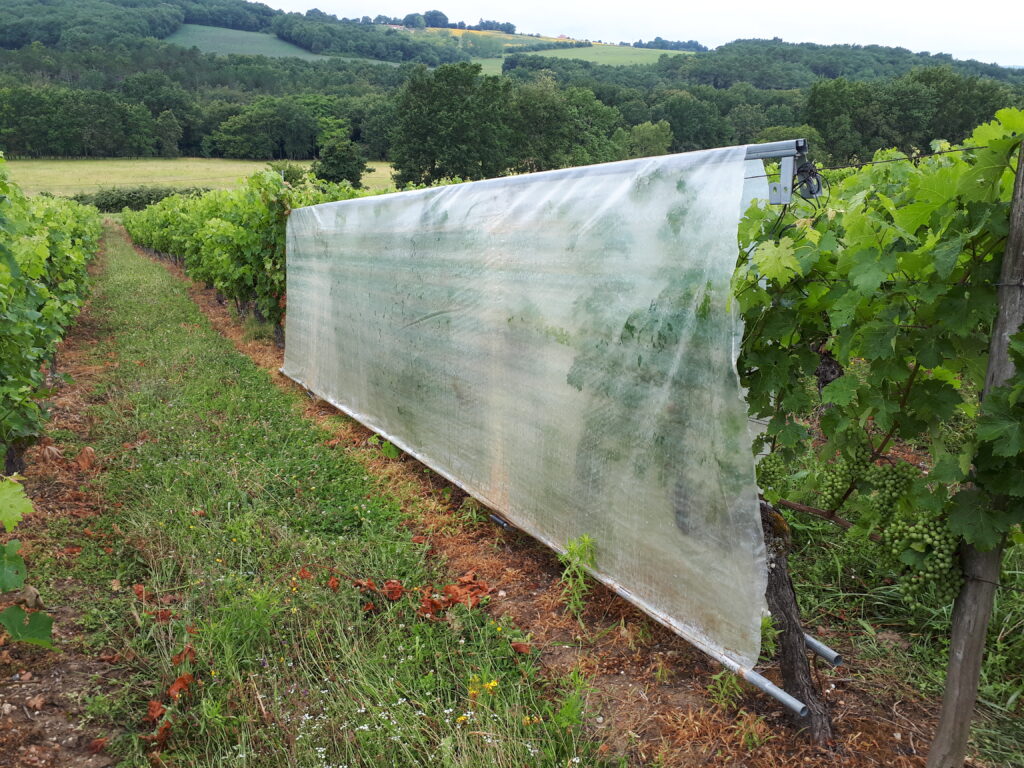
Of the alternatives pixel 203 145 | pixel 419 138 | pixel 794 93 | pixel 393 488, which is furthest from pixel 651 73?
pixel 393 488

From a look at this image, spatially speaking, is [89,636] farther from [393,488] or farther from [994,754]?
[994,754]

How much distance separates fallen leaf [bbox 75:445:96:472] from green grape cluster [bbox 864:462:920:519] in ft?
18.1

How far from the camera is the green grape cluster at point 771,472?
257 cm

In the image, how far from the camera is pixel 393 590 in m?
3.44

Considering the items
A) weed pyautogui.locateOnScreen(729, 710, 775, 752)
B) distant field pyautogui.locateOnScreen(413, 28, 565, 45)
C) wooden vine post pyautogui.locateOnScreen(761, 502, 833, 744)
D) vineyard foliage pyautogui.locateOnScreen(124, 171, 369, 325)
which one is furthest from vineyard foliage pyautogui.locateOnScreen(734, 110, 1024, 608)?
distant field pyautogui.locateOnScreen(413, 28, 565, 45)

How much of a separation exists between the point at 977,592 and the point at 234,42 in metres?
134

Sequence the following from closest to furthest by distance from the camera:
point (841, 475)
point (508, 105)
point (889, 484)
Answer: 1. point (889, 484)
2. point (841, 475)
3. point (508, 105)

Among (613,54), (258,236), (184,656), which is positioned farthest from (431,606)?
(613,54)

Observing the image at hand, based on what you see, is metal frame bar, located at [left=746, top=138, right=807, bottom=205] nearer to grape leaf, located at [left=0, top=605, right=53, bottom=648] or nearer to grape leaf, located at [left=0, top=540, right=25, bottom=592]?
grape leaf, located at [left=0, top=540, right=25, bottom=592]

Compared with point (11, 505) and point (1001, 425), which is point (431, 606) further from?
point (1001, 425)

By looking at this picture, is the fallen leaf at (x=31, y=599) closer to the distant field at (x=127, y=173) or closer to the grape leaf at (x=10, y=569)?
the grape leaf at (x=10, y=569)

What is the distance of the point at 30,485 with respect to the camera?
4938 mm

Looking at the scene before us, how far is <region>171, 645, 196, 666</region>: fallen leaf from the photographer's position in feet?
9.56

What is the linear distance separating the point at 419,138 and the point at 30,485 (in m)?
46.9
